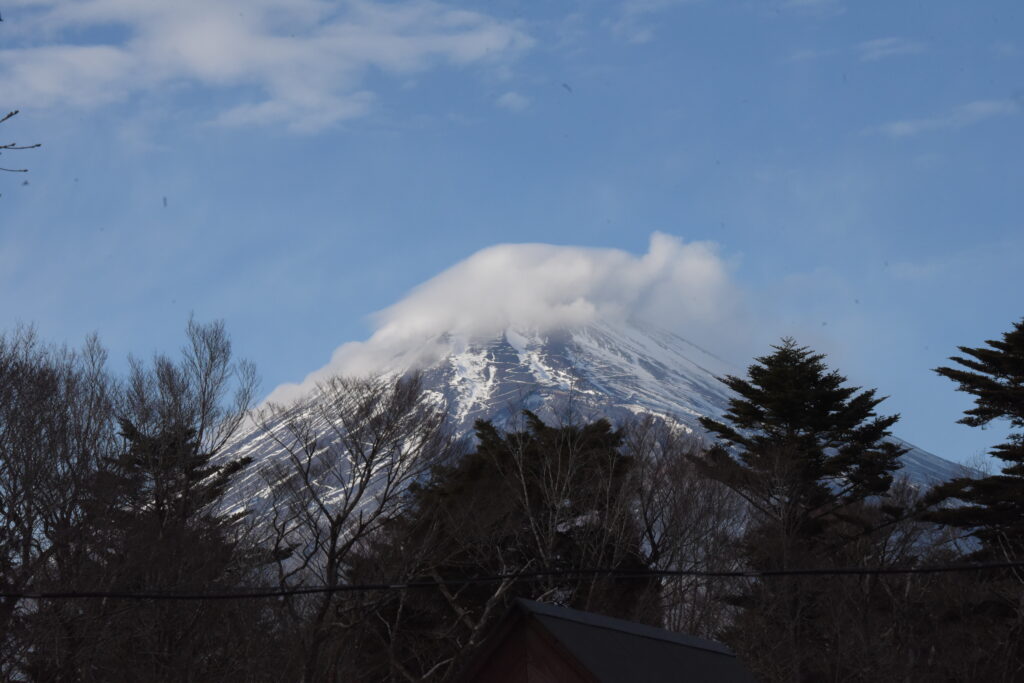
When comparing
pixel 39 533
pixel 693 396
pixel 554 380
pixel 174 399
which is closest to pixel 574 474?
pixel 174 399

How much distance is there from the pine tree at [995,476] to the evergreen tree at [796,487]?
283 cm

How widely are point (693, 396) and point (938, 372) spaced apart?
5097 inches

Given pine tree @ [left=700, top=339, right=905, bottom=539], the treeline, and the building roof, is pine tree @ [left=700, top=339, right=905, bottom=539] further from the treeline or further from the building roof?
the building roof

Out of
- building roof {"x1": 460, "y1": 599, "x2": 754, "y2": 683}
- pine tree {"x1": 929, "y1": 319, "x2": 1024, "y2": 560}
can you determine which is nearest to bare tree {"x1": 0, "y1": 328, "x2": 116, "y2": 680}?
building roof {"x1": 460, "y1": 599, "x2": 754, "y2": 683}

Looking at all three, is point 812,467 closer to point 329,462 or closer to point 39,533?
point 329,462

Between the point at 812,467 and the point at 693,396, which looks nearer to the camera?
the point at 812,467

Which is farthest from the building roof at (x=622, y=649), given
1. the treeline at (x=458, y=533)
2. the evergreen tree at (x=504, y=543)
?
the evergreen tree at (x=504, y=543)

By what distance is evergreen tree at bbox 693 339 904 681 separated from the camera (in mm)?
36219

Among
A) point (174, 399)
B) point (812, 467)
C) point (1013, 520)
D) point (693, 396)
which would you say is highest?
point (693, 396)

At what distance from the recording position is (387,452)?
32.2 metres

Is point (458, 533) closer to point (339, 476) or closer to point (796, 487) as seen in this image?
point (339, 476)

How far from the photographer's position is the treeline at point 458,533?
2780 centimetres

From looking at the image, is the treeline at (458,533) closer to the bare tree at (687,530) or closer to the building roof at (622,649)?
the bare tree at (687,530)

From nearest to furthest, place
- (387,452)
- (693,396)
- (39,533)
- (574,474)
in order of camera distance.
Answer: (39,533) → (387,452) → (574,474) → (693,396)
